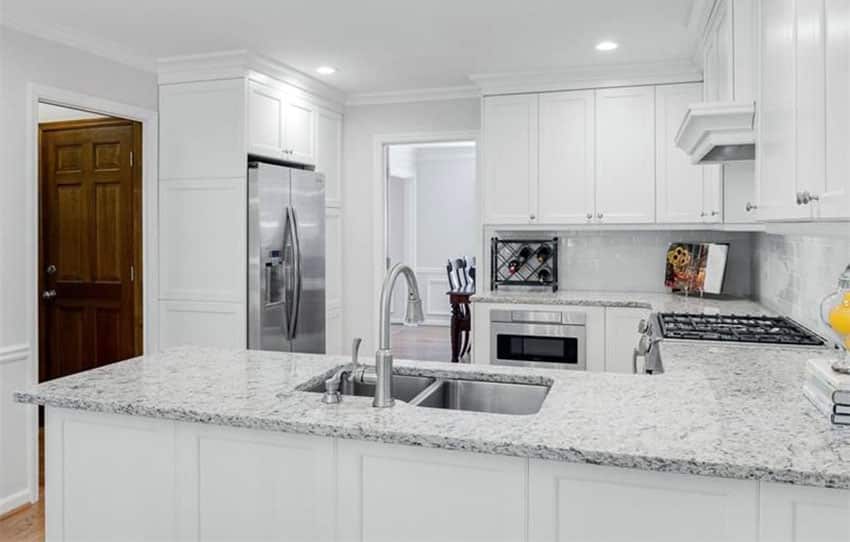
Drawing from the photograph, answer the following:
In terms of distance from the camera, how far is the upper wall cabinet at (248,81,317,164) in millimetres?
4109

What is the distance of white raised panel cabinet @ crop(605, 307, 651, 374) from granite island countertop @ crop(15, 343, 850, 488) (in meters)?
1.69

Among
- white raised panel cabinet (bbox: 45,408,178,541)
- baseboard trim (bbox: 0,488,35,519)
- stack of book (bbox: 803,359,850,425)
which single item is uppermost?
stack of book (bbox: 803,359,850,425)

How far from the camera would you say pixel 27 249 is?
3.30 meters

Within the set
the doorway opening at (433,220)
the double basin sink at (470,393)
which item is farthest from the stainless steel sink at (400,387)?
the doorway opening at (433,220)

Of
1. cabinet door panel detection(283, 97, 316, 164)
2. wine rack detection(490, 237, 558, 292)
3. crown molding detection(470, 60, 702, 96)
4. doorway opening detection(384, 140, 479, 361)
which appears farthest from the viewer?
doorway opening detection(384, 140, 479, 361)

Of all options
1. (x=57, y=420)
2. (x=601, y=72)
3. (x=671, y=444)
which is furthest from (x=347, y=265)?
(x=671, y=444)

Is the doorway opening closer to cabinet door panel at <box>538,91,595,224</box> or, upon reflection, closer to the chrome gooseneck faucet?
cabinet door panel at <box>538,91,595,224</box>

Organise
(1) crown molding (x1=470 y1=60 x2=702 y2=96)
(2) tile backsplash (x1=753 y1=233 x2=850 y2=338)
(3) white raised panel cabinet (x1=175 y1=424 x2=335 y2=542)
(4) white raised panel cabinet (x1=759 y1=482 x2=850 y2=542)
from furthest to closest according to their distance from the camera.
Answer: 1. (1) crown molding (x1=470 y1=60 x2=702 y2=96)
2. (2) tile backsplash (x1=753 y1=233 x2=850 y2=338)
3. (3) white raised panel cabinet (x1=175 y1=424 x2=335 y2=542)
4. (4) white raised panel cabinet (x1=759 y1=482 x2=850 y2=542)

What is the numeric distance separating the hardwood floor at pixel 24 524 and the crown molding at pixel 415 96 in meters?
3.48

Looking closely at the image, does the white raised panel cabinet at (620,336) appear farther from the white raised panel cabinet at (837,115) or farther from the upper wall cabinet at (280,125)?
the white raised panel cabinet at (837,115)

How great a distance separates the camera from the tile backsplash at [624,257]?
14.4 ft

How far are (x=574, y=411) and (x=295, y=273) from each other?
3.13 metres

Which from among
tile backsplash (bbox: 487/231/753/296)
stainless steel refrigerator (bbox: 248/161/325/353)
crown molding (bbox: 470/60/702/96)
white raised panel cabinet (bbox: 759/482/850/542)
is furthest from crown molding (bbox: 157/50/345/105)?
white raised panel cabinet (bbox: 759/482/850/542)

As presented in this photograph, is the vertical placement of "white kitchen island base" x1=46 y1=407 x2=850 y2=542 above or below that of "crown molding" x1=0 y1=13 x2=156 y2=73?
below
